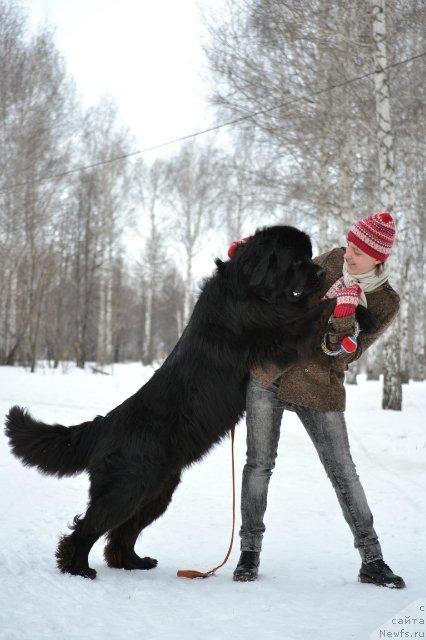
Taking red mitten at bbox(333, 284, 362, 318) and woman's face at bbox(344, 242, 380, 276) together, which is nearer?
red mitten at bbox(333, 284, 362, 318)

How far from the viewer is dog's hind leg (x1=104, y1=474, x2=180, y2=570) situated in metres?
2.65

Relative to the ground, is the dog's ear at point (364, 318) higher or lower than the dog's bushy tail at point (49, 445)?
higher

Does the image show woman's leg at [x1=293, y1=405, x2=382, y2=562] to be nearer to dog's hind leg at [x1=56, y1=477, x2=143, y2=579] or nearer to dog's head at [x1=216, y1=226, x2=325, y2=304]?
dog's head at [x1=216, y1=226, x2=325, y2=304]

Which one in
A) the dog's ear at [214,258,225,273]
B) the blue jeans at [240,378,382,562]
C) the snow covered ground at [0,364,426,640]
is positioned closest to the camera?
the snow covered ground at [0,364,426,640]

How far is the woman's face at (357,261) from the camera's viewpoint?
8.01 ft

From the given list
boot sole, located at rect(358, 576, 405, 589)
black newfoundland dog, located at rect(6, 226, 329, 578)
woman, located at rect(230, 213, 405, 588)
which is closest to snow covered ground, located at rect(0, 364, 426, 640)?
boot sole, located at rect(358, 576, 405, 589)

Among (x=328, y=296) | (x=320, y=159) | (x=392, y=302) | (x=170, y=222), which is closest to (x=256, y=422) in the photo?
(x=328, y=296)

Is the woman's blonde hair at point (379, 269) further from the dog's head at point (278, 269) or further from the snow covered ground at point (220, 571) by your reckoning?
the snow covered ground at point (220, 571)

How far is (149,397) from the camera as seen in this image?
8.30 feet

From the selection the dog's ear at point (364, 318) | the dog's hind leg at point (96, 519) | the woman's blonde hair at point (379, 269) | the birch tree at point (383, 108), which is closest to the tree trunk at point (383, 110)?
the birch tree at point (383, 108)

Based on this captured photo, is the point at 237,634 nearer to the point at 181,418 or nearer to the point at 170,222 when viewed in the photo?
the point at 181,418

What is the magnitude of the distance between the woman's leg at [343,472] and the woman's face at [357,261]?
661mm

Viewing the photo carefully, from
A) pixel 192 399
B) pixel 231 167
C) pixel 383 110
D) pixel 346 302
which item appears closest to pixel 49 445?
pixel 192 399

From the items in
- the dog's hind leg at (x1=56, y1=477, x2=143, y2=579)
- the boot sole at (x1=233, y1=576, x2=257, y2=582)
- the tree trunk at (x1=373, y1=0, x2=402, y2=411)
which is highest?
the tree trunk at (x1=373, y1=0, x2=402, y2=411)
